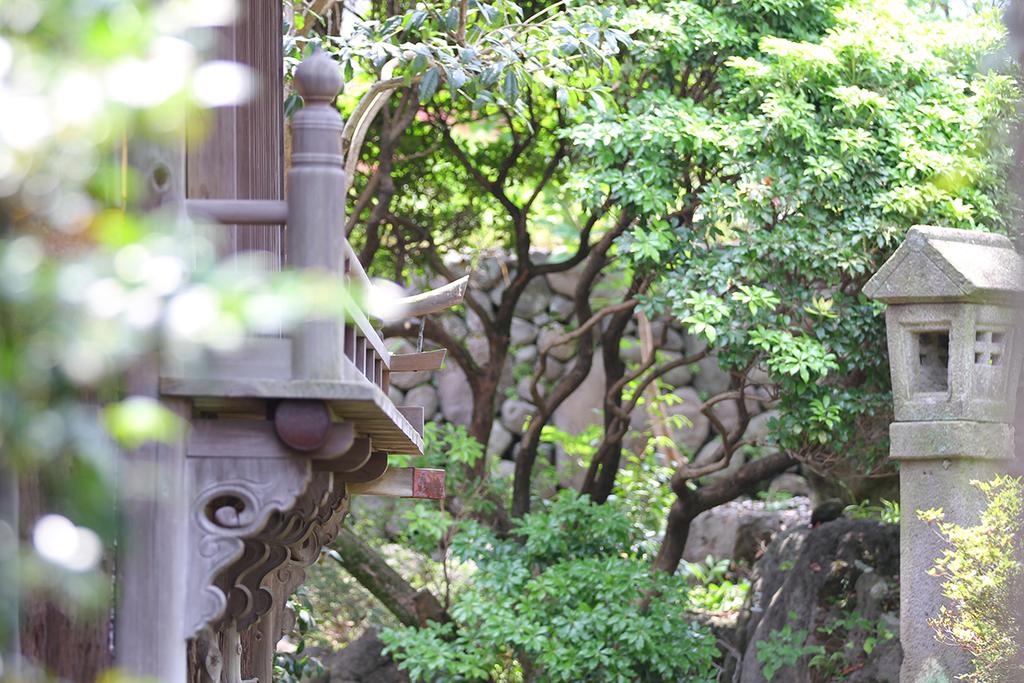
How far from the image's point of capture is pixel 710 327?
751 centimetres

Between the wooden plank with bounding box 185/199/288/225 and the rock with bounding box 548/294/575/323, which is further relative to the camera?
the rock with bounding box 548/294/575/323

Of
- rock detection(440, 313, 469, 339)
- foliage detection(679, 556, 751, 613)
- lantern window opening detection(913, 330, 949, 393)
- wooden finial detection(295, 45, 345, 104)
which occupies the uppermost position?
wooden finial detection(295, 45, 345, 104)

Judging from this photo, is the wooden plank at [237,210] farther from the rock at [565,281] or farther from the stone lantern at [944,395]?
the rock at [565,281]

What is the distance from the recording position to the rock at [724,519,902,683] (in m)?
8.10

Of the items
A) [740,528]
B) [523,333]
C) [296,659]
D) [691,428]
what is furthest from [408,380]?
[296,659]

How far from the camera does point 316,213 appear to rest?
10.0ft

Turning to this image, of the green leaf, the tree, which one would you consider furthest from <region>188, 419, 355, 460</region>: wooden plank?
the tree

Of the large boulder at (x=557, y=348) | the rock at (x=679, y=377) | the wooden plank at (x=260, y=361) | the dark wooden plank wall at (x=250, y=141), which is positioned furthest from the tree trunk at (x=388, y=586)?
the wooden plank at (x=260, y=361)

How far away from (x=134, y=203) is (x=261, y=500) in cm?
72

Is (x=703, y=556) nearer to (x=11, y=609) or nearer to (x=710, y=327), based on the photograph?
(x=710, y=327)

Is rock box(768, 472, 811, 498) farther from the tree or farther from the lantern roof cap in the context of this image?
the lantern roof cap

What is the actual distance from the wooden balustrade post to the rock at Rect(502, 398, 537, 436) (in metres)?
9.27

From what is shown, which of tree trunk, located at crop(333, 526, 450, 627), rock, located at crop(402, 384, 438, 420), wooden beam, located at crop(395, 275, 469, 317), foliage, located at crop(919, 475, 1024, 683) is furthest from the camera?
rock, located at crop(402, 384, 438, 420)

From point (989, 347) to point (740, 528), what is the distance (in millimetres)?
4710
